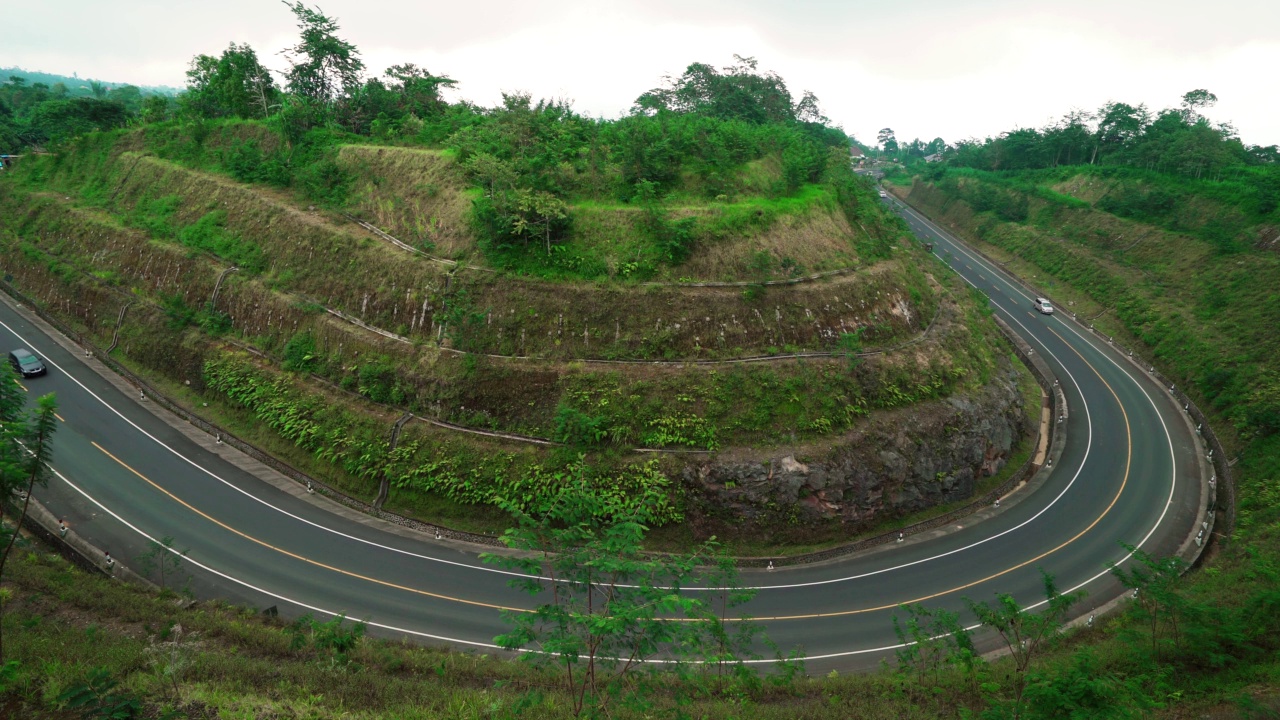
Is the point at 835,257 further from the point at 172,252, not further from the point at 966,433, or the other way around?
→ the point at 172,252

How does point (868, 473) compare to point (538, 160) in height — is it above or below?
below

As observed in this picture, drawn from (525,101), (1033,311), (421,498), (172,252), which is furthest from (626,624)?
(1033,311)

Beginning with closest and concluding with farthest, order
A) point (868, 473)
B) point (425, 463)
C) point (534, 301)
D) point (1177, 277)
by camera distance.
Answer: point (425, 463) → point (868, 473) → point (534, 301) → point (1177, 277)

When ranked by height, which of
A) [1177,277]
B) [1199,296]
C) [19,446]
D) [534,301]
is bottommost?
[19,446]

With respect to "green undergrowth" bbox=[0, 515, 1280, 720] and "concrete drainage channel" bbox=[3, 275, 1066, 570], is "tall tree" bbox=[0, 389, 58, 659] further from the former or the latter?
"concrete drainage channel" bbox=[3, 275, 1066, 570]

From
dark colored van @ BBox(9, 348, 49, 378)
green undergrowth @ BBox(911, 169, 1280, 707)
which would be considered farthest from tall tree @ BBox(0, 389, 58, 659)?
green undergrowth @ BBox(911, 169, 1280, 707)

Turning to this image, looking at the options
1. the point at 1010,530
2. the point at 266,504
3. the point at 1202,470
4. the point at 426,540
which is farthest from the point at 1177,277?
the point at 266,504

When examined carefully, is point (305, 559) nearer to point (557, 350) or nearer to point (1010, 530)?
point (557, 350)
